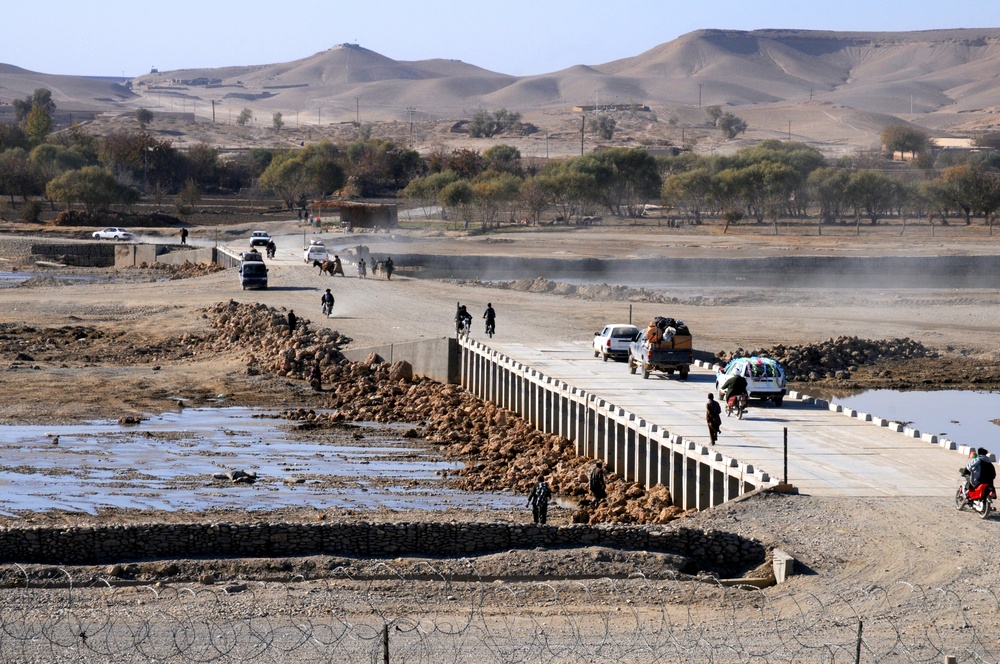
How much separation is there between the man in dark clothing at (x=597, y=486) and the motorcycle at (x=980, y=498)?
29.1 ft

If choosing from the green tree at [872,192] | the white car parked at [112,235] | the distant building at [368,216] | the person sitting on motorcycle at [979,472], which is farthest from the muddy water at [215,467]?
the green tree at [872,192]

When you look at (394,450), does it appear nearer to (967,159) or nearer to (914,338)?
(914,338)

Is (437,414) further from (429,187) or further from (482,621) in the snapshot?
(429,187)

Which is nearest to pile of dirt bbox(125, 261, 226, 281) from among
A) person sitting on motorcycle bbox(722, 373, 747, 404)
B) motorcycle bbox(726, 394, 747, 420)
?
person sitting on motorcycle bbox(722, 373, 747, 404)

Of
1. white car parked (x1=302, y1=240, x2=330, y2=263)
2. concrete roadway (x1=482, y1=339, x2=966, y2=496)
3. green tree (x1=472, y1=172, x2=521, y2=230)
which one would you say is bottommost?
concrete roadway (x1=482, y1=339, x2=966, y2=496)

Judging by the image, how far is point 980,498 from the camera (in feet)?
72.7

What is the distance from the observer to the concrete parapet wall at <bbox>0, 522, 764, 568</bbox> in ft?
70.0

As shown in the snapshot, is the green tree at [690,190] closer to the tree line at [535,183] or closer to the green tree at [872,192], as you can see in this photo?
the tree line at [535,183]

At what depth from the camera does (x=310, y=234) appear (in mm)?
104562

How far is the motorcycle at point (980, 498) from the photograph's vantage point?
22094 mm

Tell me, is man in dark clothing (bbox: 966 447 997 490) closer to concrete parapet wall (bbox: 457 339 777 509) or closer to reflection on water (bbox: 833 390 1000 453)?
concrete parapet wall (bbox: 457 339 777 509)

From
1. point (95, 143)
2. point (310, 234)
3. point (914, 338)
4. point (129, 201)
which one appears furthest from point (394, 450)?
point (95, 143)

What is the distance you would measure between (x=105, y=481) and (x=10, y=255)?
7273 cm

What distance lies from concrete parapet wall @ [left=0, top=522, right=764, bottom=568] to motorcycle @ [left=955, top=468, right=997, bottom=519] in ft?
12.2
